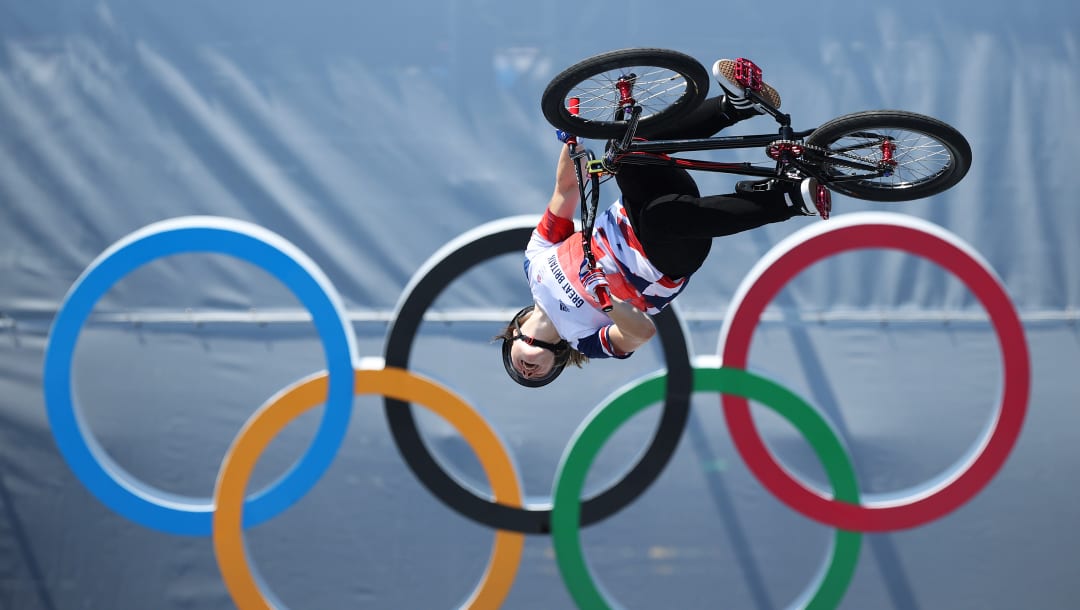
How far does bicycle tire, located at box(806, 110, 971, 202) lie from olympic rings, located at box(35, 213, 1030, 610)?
1.16 metres

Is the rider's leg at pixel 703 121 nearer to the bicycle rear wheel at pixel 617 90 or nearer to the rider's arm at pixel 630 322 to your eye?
the bicycle rear wheel at pixel 617 90

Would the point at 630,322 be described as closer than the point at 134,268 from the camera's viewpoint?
Yes

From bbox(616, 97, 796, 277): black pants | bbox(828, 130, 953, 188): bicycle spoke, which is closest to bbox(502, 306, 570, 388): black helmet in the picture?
bbox(616, 97, 796, 277): black pants

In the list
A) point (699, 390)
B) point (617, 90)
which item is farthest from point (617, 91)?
point (699, 390)

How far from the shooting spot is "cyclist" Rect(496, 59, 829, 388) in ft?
9.67

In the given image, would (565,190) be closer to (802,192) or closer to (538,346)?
(538,346)

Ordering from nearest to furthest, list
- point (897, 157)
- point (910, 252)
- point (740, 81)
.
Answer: point (740, 81)
point (897, 157)
point (910, 252)

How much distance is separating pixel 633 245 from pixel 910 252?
6.19ft

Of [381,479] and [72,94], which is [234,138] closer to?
[72,94]

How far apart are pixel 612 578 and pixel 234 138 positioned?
276 centimetres

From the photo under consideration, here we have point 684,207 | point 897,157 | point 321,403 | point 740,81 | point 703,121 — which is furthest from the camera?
point 321,403

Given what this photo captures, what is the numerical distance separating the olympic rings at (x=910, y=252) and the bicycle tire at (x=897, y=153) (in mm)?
1097

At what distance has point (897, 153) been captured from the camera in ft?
11.0

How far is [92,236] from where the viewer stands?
16.3 feet
